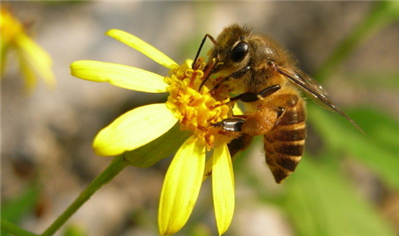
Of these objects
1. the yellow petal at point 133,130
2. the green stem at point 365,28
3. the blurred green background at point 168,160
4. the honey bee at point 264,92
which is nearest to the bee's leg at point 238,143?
the honey bee at point 264,92

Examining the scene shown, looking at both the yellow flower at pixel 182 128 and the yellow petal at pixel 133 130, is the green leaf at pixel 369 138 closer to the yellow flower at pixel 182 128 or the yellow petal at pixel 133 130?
the yellow flower at pixel 182 128

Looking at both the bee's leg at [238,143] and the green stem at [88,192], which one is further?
the bee's leg at [238,143]

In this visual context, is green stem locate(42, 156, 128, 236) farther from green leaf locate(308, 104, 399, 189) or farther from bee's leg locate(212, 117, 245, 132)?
green leaf locate(308, 104, 399, 189)

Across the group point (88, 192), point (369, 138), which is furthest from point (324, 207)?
point (88, 192)

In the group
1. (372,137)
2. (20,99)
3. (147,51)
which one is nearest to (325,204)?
(372,137)

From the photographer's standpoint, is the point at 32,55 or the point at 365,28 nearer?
the point at 365,28

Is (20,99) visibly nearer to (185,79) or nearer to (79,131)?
(79,131)

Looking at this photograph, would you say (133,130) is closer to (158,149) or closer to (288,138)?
(158,149)

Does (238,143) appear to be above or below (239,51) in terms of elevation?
below
